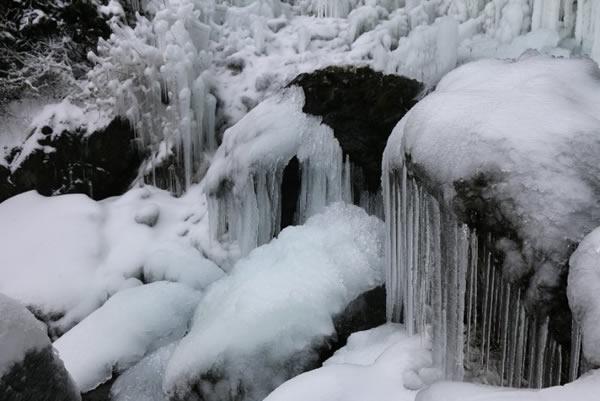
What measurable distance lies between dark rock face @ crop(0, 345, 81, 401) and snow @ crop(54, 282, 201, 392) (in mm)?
964

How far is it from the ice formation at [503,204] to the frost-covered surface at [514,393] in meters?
0.70

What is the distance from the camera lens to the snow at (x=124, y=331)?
4969mm

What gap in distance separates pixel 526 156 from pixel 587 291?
0.76m

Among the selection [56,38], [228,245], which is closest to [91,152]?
[56,38]

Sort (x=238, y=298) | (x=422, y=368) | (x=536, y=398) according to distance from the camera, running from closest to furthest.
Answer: (x=536, y=398)
(x=422, y=368)
(x=238, y=298)

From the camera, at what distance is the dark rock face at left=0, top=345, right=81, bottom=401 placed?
346 cm

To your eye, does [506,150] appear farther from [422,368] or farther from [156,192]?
[156,192]

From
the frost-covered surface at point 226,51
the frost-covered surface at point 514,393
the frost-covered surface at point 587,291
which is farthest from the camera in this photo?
the frost-covered surface at point 226,51

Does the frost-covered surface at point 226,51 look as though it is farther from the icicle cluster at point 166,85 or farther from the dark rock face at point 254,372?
the dark rock face at point 254,372

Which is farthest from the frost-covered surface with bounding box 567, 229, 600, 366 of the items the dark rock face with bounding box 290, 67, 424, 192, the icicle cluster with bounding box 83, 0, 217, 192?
the icicle cluster with bounding box 83, 0, 217, 192

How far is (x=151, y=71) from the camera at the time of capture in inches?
276

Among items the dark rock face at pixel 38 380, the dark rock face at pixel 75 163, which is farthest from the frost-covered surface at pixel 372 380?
the dark rock face at pixel 75 163

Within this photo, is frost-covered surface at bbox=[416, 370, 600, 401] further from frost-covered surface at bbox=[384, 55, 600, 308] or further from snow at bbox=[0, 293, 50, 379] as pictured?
snow at bbox=[0, 293, 50, 379]

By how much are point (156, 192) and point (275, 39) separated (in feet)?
8.55
